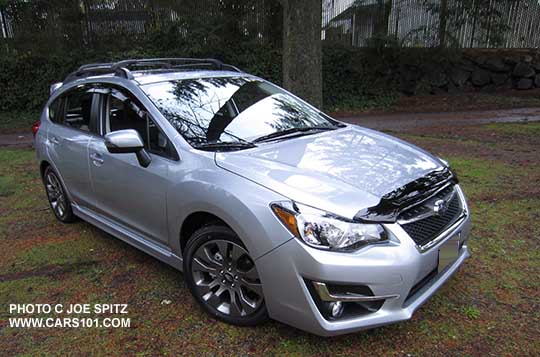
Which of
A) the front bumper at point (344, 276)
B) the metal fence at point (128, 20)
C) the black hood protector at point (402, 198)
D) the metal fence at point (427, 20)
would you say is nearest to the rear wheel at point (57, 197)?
the front bumper at point (344, 276)

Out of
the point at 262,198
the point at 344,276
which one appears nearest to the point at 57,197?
the point at 262,198

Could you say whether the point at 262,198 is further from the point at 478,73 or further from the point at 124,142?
the point at 478,73

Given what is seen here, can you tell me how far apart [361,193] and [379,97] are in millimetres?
12053

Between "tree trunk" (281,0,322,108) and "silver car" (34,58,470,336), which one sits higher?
"tree trunk" (281,0,322,108)

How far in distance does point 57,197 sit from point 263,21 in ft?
34.1

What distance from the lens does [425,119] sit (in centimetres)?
1129

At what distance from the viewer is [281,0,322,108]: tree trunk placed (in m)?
7.38

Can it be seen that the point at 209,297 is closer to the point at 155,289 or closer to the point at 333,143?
the point at 155,289

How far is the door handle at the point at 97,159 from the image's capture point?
12.2ft

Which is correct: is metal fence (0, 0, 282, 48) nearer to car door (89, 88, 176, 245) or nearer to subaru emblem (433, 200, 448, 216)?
car door (89, 88, 176, 245)

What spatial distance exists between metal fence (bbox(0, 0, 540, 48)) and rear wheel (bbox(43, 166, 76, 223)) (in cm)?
919

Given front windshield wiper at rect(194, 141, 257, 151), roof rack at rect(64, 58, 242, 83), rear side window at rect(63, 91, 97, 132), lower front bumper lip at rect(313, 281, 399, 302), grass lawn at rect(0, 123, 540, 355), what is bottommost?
grass lawn at rect(0, 123, 540, 355)

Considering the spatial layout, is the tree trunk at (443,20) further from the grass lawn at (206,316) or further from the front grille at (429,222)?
the front grille at (429,222)

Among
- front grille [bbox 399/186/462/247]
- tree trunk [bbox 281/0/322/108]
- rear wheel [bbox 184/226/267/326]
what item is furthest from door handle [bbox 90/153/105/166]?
tree trunk [bbox 281/0/322/108]
